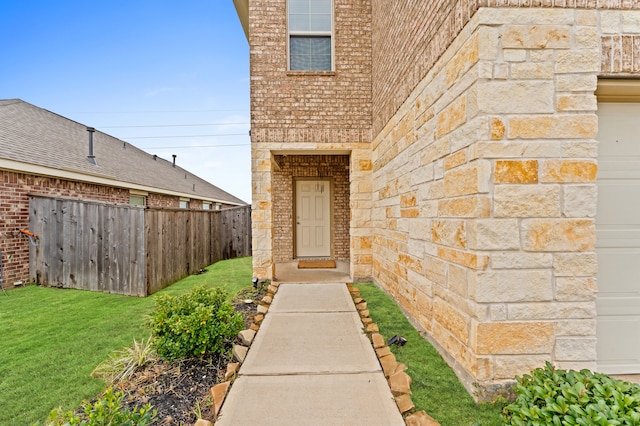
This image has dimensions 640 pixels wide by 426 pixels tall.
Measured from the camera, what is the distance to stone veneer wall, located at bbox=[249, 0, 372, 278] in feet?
18.6

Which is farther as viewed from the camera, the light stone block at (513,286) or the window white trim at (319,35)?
the window white trim at (319,35)

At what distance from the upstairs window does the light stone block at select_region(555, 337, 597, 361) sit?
573 cm

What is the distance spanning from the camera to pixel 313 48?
595 centimetres

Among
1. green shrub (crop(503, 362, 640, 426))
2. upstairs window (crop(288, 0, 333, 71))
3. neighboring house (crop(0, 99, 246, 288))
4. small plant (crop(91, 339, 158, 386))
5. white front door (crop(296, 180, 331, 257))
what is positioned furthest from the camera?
white front door (crop(296, 180, 331, 257))

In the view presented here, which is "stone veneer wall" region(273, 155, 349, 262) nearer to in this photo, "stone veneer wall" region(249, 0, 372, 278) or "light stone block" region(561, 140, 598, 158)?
"stone veneer wall" region(249, 0, 372, 278)

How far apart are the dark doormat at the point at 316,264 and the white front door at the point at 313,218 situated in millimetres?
630

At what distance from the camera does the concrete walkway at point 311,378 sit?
2051mm

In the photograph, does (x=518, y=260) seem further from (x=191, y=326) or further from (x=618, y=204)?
(x=191, y=326)

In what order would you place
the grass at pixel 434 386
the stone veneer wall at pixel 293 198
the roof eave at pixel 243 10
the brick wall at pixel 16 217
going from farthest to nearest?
the stone veneer wall at pixel 293 198
the roof eave at pixel 243 10
the brick wall at pixel 16 217
the grass at pixel 434 386

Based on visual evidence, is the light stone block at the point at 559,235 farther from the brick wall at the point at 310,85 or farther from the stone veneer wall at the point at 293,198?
the stone veneer wall at the point at 293,198

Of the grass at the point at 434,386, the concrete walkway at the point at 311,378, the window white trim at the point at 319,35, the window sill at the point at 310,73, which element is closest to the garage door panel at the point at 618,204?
the grass at the point at 434,386

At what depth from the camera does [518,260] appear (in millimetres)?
2186

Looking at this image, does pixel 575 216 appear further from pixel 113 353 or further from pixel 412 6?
pixel 113 353

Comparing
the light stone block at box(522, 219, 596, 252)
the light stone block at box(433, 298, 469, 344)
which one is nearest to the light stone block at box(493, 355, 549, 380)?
the light stone block at box(433, 298, 469, 344)
